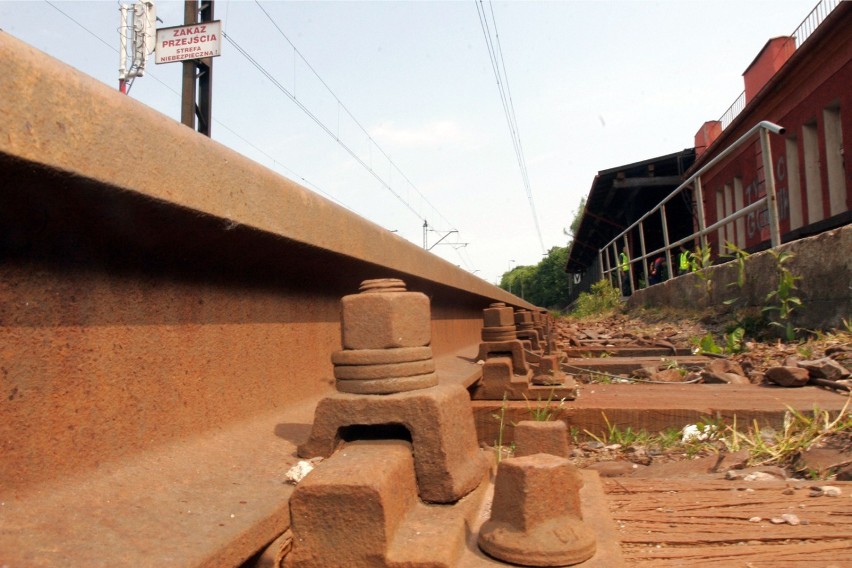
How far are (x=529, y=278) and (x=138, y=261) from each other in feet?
292

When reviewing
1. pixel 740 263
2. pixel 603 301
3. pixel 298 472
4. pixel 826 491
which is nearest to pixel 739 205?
pixel 603 301

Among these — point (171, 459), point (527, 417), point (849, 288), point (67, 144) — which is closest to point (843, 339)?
point (849, 288)

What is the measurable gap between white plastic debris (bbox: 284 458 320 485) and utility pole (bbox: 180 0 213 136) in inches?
315

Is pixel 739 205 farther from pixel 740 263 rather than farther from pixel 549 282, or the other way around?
pixel 549 282

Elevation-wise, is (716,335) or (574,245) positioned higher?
(574,245)

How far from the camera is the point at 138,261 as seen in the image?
1472 mm

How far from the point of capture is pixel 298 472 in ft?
4.84

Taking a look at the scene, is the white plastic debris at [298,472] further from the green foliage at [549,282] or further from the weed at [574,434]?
the green foliage at [549,282]

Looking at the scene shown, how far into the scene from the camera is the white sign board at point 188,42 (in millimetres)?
8500

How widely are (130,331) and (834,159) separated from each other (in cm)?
1510

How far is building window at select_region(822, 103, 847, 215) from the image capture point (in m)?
13.2

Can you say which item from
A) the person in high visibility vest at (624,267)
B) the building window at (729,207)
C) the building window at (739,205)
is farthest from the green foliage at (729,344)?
the building window at (729,207)

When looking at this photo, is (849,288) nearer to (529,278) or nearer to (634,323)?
(634,323)

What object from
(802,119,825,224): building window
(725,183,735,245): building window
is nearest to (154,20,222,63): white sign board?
(802,119,825,224): building window
